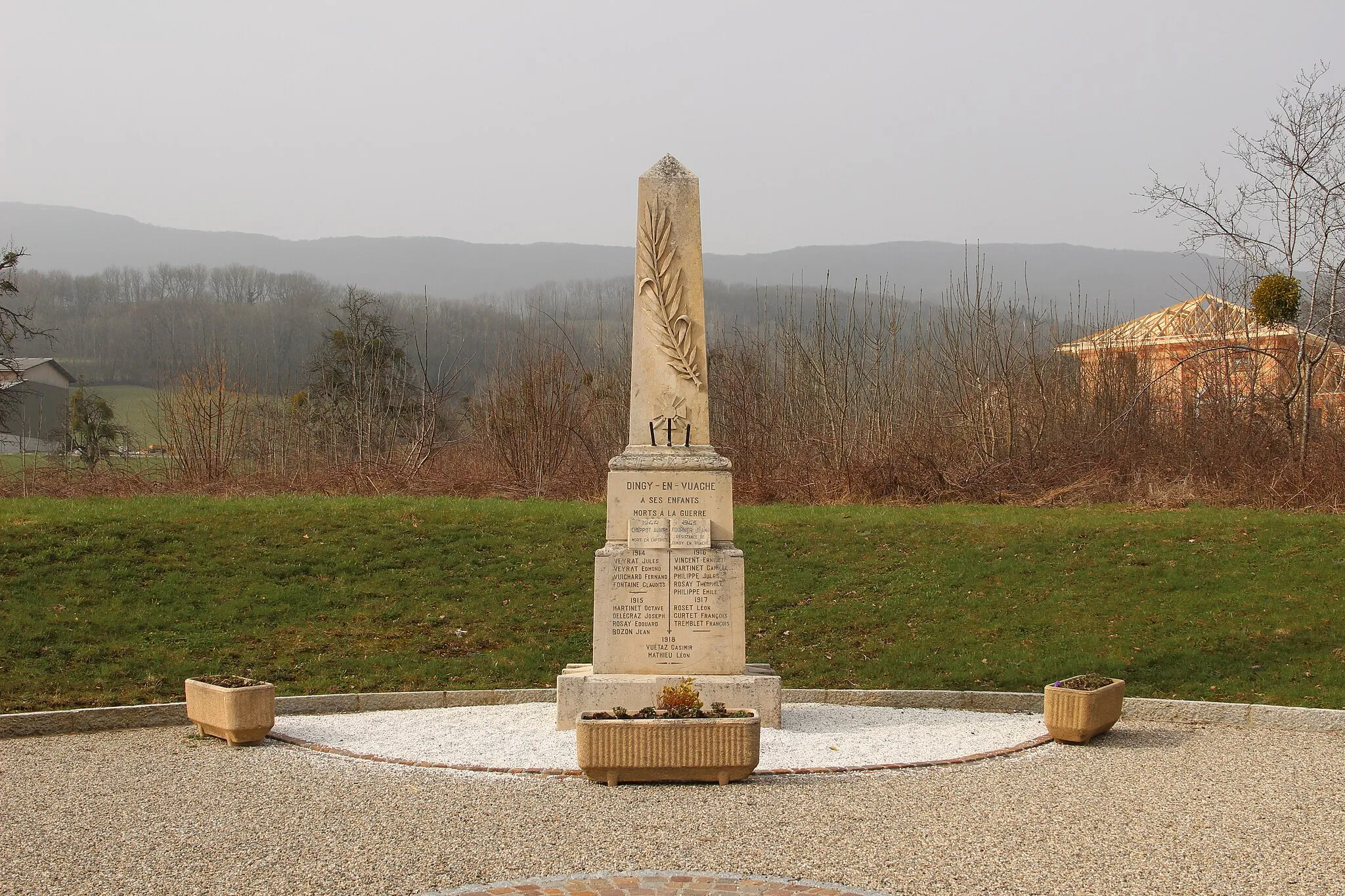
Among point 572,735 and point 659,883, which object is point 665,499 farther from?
point 659,883

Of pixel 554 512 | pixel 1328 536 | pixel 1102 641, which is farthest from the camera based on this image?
pixel 554 512

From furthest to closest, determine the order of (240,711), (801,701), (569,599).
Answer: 1. (569,599)
2. (801,701)
3. (240,711)

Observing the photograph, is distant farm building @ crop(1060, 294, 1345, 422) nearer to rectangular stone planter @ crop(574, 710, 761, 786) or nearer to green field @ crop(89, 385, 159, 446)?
rectangular stone planter @ crop(574, 710, 761, 786)

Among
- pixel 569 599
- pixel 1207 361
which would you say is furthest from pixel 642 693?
pixel 1207 361

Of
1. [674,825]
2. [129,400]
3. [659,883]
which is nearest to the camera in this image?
[659,883]

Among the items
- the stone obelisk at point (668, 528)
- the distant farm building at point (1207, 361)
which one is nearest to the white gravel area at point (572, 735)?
the stone obelisk at point (668, 528)

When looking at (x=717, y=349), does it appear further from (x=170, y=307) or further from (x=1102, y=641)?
(x=170, y=307)

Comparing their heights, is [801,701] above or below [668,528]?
below

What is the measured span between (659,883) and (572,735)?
4.10m

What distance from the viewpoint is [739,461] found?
22141 mm

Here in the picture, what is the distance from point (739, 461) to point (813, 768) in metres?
14.3

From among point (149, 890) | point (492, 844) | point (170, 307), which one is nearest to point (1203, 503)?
point (492, 844)

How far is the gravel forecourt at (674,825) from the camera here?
5527mm

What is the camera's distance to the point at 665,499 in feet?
31.9
